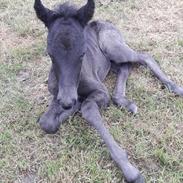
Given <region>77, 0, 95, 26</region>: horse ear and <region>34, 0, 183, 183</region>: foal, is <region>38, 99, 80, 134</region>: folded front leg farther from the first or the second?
<region>77, 0, 95, 26</region>: horse ear

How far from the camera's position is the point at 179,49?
18.8ft

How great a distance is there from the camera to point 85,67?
461cm

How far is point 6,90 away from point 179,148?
2.16 meters

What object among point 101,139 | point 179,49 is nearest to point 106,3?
point 179,49

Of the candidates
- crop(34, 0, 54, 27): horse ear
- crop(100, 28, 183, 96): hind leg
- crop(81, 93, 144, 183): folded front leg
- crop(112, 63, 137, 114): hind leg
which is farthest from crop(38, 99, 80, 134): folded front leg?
crop(100, 28, 183, 96): hind leg

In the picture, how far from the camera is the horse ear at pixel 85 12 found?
405 cm

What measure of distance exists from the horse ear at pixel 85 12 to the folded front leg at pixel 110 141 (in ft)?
2.88

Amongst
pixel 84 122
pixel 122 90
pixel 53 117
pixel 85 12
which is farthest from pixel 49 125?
pixel 85 12

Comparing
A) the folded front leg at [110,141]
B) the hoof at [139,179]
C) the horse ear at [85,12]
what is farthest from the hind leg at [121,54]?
the hoof at [139,179]

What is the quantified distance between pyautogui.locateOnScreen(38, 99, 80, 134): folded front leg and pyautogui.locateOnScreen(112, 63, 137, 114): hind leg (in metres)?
0.54

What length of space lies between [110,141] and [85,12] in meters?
1.25

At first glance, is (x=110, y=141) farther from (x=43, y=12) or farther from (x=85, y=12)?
(x=43, y=12)

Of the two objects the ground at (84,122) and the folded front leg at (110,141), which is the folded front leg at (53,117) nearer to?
the ground at (84,122)

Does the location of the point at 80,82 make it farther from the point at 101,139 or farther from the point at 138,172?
the point at 138,172
